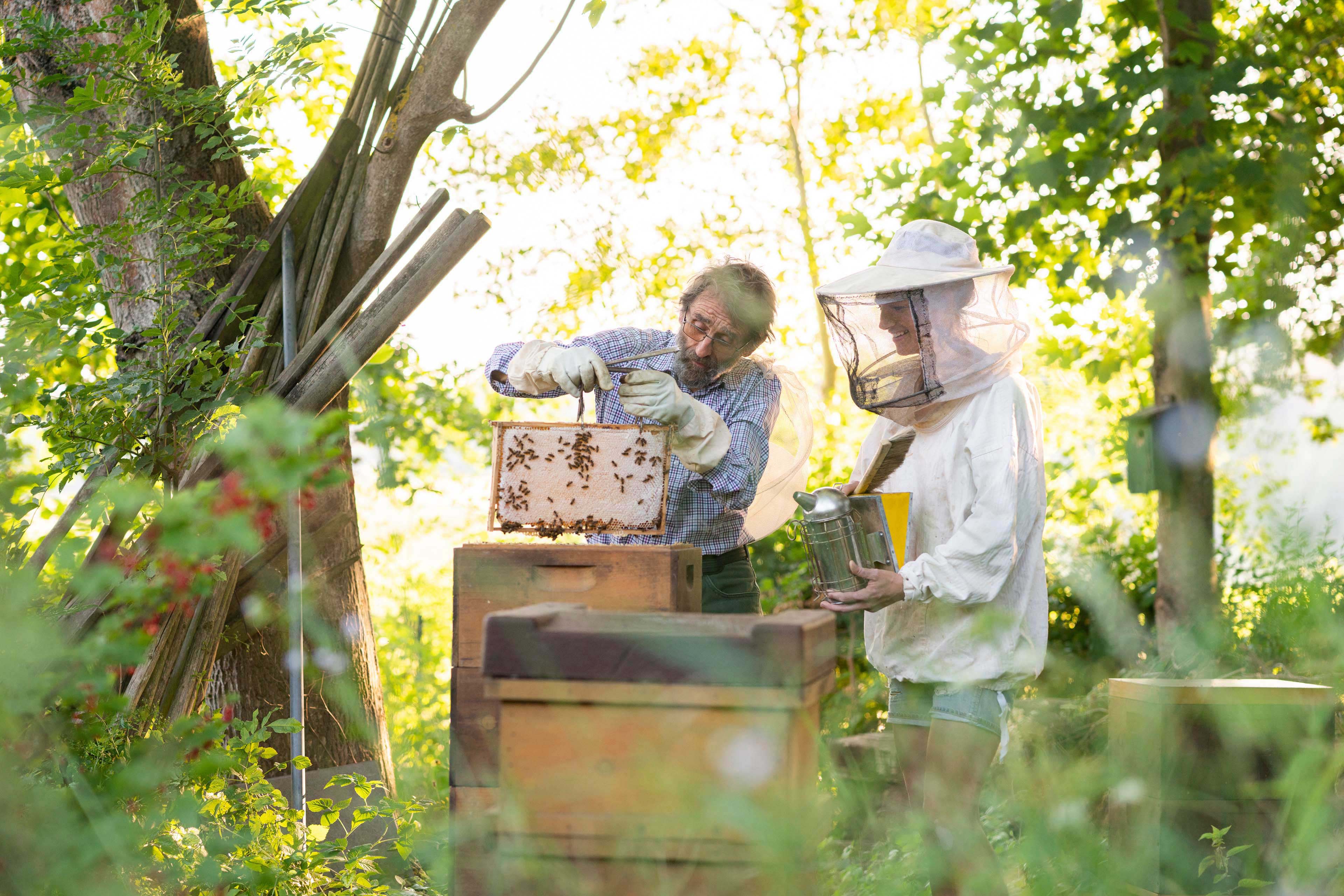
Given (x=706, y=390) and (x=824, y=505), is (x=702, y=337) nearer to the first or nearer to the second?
(x=706, y=390)

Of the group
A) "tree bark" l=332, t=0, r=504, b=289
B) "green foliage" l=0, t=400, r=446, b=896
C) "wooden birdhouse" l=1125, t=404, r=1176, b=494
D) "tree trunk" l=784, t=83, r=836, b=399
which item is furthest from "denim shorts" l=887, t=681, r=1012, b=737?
"tree trunk" l=784, t=83, r=836, b=399

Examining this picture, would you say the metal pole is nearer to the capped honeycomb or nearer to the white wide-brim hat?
the capped honeycomb

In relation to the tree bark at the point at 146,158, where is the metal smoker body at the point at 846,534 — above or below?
below

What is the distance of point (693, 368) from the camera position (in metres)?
2.79

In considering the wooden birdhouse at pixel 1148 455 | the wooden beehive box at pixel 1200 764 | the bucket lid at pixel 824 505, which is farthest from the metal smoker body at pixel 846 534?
the wooden birdhouse at pixel 1148 455

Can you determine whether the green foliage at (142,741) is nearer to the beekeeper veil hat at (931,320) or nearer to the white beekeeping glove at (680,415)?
the white beekeeping glove at (680,415)

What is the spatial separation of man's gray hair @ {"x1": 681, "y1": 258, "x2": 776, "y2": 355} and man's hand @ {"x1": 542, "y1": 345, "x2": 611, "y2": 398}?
398mm

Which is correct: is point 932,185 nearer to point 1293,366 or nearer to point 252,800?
point 1293,366

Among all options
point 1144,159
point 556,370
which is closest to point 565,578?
point 556,370

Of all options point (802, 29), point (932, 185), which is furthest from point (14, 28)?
point (802, 29)

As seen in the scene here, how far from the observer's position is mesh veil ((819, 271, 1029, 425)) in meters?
2.40

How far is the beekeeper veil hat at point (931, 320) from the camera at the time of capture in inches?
94.3

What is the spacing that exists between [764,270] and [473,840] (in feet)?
6.14

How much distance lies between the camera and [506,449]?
253cm
